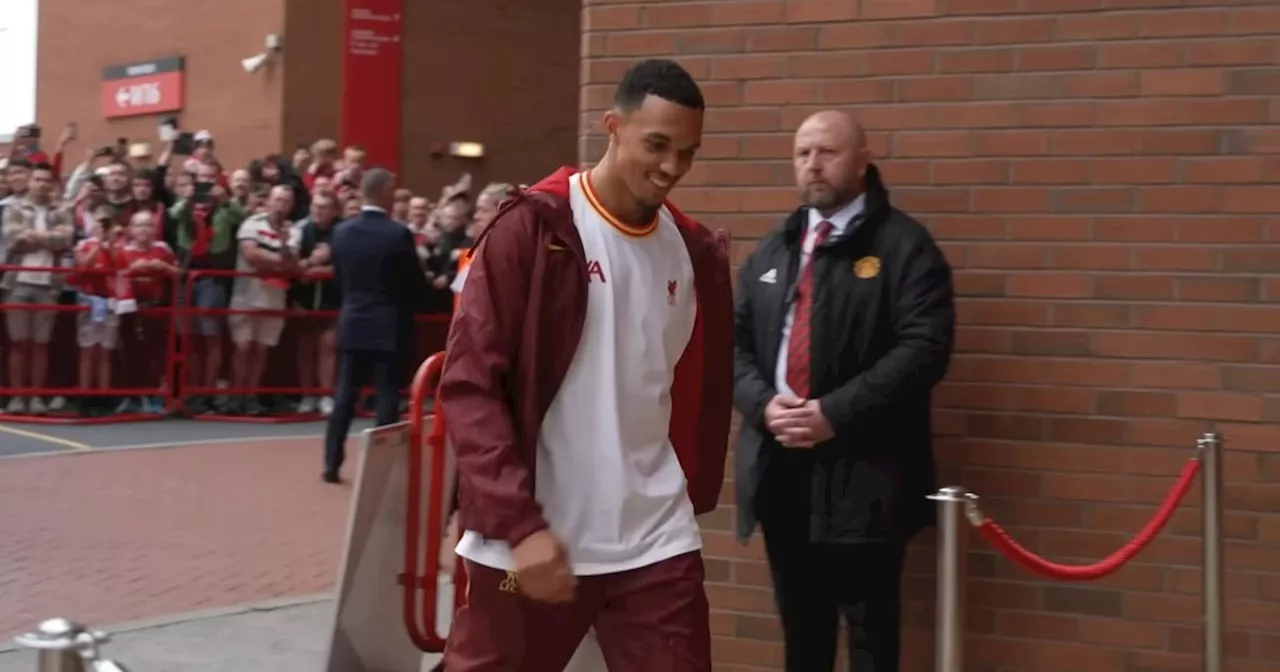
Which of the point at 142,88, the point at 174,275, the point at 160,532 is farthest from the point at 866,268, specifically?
the point at 142,88

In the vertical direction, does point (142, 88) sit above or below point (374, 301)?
above

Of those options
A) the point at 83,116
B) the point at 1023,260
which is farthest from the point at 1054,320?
the point at 83,116

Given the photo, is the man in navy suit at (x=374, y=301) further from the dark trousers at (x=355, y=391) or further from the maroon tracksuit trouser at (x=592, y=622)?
the maroon tracksuit trouser at (x=592, y=622)

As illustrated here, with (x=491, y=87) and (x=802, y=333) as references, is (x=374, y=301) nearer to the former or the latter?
(x=802, y=333)

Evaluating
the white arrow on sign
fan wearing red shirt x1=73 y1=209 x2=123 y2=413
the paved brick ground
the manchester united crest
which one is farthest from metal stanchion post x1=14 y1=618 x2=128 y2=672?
the white arrow on sign

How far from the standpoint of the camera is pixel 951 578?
3268 millimetres

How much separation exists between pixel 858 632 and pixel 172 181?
12742 millimetres

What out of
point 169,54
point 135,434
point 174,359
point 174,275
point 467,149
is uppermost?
point 169,54

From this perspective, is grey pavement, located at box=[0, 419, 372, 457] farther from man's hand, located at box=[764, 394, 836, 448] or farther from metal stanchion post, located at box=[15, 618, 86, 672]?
metal stanchion post, located at box=[15, 618, 86, 672]

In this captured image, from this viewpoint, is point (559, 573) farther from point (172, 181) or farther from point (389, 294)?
point (172, 181)

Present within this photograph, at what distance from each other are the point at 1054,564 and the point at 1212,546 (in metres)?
0.66

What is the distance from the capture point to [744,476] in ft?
15.6

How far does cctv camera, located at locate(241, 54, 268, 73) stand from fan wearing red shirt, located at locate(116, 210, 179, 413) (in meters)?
6.48

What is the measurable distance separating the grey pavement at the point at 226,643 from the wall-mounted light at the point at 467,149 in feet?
47.4
